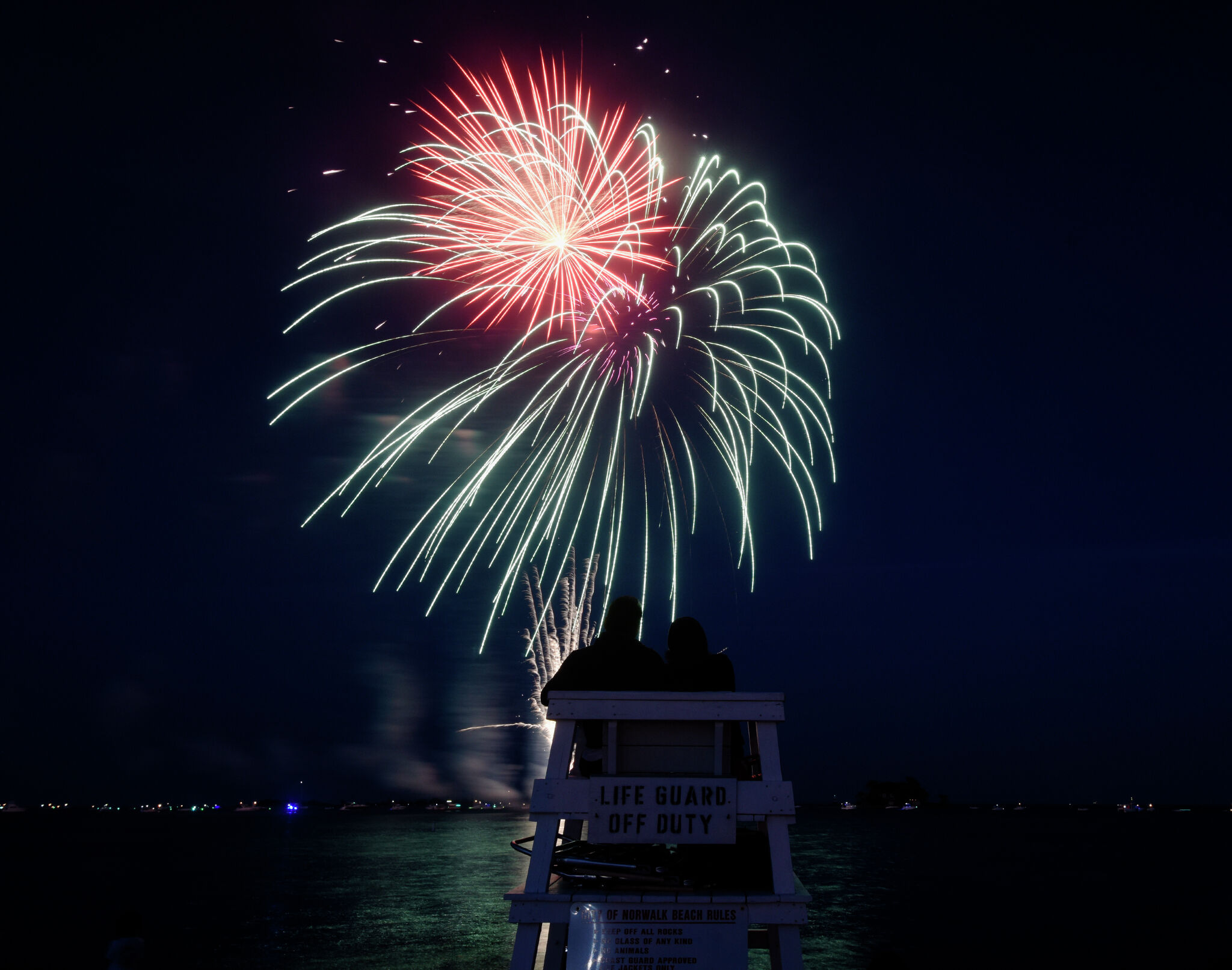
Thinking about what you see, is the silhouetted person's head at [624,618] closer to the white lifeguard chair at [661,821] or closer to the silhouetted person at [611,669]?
the silhouetted person at [611,669]

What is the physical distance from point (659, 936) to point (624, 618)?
1.84 meters

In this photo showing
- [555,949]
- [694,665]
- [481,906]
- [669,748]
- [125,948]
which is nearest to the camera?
[669,748]

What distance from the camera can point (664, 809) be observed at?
11.5 feet

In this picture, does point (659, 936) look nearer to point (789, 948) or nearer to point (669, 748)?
point (789, 948)

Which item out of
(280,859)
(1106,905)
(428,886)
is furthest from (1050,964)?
(280,859)

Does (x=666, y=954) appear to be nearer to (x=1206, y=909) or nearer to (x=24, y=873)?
(x=1206, y=909)

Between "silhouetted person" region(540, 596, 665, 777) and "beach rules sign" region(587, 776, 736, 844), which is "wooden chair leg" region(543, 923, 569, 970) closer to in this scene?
"beach rules sign" region(587, 776, 736, 844)

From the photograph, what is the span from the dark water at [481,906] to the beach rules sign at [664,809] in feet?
8.99

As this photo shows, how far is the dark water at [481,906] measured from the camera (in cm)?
2439

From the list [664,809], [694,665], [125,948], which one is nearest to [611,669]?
[694,665]

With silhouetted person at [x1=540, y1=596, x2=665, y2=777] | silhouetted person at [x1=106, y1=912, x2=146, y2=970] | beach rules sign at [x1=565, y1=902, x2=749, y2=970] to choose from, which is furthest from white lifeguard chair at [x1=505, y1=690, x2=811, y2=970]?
silhouetted person at [x1=106, y1=912, x2=146, y2=970]

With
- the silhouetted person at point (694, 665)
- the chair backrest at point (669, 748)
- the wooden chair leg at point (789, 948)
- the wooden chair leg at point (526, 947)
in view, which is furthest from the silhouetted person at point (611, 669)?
the wooden chair leg at point (789, 948)

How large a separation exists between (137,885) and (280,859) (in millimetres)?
24122

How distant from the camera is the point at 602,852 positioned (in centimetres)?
448
